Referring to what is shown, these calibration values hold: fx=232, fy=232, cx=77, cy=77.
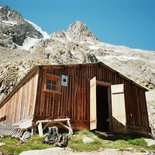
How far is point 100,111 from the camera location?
21.1 meters

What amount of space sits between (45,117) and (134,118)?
7.25m

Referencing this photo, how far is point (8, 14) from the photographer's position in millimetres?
144250

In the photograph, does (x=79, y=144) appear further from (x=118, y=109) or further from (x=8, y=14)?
(x=8, y=14)

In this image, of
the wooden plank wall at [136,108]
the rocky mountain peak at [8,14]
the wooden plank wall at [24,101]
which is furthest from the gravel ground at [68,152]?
the rocky mountain peak at [8,14]

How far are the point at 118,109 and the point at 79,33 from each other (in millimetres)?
136877

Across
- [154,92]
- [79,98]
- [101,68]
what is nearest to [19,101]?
[79,98]

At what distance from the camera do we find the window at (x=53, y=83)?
15.1 metres

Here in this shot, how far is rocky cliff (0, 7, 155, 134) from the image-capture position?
124 ft

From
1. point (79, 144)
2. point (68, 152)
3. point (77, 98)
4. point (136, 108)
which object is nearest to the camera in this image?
point (68, 152)

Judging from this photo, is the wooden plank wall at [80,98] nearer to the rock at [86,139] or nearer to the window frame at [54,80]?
the window frame at [54,80]

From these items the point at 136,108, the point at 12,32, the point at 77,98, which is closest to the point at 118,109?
the point at 136,108

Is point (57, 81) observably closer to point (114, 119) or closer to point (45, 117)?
point (45, 117)

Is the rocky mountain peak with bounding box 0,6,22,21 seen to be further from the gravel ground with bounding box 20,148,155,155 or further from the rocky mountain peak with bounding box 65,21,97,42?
the gravel ground with bounding box 20,148,155,155

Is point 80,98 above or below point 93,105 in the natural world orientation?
above
